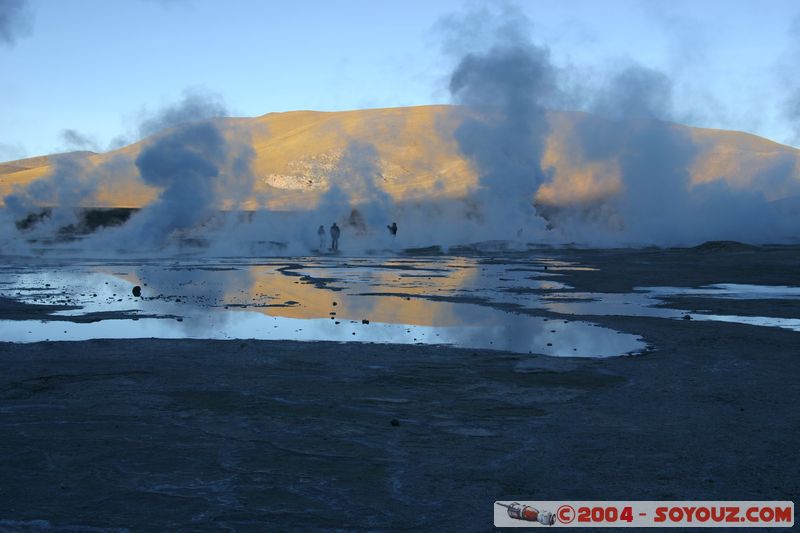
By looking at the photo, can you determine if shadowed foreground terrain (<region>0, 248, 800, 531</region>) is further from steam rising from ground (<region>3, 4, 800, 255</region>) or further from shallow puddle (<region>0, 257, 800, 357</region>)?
steam rising from ground (<region>3, 4, 800, 255</region>)

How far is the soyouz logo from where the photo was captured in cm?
535

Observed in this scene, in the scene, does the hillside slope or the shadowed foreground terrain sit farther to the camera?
the hillside slope

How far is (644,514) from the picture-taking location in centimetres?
548

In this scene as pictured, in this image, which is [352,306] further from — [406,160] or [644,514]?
[406,160]

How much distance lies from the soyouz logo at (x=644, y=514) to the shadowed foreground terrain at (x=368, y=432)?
19 centimetres

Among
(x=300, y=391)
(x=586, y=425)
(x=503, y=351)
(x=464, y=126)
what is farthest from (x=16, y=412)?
(x=464, y=126)

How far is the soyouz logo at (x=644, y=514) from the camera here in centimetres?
535

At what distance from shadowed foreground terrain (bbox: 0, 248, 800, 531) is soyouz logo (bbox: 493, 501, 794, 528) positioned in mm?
191

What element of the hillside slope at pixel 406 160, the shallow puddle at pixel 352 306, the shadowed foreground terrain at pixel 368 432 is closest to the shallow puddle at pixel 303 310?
the shallow puddle at pixel 352 306

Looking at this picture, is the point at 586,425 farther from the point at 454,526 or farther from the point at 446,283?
the point at 446,283

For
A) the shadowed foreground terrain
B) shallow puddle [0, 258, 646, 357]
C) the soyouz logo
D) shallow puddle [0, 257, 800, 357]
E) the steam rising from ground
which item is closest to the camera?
the soyouz logo

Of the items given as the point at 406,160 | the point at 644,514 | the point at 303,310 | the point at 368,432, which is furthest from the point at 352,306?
the point at 406,160

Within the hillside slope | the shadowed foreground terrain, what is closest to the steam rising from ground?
the hillside slope

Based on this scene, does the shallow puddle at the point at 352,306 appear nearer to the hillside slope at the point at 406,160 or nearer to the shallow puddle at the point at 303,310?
the shallow puddle at the point at 303,310
